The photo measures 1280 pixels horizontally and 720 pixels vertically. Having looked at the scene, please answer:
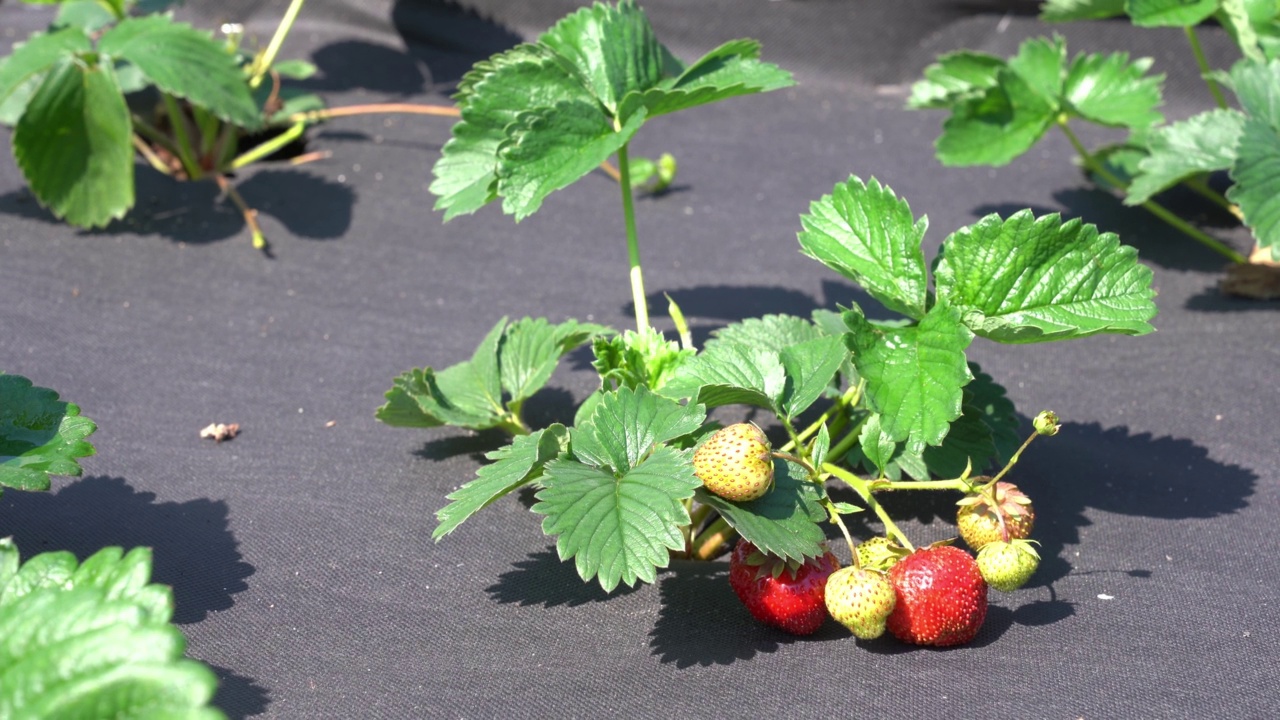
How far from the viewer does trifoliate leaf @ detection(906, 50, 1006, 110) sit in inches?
70.9

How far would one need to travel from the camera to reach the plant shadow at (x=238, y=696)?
0.89 m

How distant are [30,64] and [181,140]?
0.26 meters

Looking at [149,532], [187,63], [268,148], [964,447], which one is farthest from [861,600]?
[268,148]

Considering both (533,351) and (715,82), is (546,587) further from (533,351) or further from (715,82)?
(715,82)

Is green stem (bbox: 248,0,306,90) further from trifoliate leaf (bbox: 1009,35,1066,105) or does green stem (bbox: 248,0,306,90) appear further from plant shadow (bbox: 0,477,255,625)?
trifoliate leaf (bbox: 1009,35,1066,105)

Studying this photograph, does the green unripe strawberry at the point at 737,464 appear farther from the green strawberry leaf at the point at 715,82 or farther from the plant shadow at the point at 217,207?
the plant shadow at the point at 217,207

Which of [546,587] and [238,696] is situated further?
[546,587]

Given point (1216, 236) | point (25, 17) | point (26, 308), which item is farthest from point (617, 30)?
point (25, 17)

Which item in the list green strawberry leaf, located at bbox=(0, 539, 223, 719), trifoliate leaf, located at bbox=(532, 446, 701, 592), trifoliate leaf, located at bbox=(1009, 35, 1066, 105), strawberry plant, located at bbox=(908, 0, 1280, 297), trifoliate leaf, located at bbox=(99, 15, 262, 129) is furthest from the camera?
trifoliate leaf, located at bbox=(1009, 35, 1066, 105)

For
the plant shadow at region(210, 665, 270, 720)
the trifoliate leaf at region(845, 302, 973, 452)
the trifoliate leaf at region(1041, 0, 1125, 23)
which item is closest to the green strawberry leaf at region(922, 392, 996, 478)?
the trifoliate leaf at region(845, 302, 973, 452)

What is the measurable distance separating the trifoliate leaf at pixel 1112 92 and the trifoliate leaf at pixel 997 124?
6 cm

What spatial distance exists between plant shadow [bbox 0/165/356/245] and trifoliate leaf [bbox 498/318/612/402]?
2.13ft

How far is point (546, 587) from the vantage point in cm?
106

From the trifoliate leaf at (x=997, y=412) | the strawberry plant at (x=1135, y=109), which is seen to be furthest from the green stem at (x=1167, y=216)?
the trifoliate leaf at (x=997, y=412)
